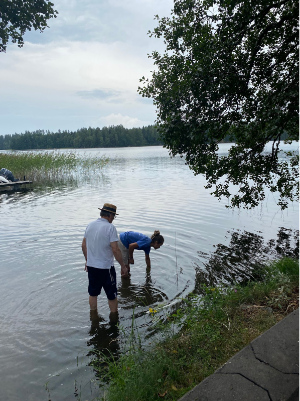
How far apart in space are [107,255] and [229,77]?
452 cm

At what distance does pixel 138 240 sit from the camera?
777 cm

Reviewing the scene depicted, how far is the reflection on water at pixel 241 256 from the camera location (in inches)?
Answer: 319

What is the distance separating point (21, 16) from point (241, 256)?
16.2 metres

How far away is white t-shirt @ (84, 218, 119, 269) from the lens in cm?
570

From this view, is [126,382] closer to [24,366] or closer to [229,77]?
[24,366]

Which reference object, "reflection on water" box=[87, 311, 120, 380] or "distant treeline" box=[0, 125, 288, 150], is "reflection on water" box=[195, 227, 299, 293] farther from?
"distant treeline" box=[0, 125, 288, 150]

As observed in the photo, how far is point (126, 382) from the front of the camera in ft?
12.1

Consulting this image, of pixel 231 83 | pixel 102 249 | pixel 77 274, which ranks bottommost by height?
pixel 77 274

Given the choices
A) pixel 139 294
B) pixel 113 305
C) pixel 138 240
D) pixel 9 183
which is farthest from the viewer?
pixel 9 183

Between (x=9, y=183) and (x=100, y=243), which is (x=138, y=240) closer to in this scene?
(x=100, y=243)

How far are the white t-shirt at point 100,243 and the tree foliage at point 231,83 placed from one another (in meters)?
3.14

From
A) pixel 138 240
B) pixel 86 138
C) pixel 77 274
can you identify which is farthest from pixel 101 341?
pixel 86 138

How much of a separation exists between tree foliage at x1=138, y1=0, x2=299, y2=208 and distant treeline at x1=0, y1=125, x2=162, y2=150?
12434 centimetres

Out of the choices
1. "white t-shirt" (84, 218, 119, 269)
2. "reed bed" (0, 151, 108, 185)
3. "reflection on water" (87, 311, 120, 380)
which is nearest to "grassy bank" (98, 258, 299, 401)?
"reflection on water" (87, 311, 120, 380)
